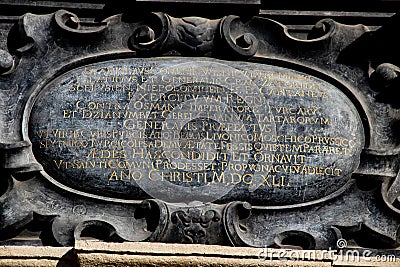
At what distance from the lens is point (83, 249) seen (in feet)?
22.5

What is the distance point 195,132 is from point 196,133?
0.03 ft

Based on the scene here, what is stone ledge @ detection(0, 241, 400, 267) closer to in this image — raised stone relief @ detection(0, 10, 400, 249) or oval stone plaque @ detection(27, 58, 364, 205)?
raised stone relief @ detection(0, 10, 400, 249)

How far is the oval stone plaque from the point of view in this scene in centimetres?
731

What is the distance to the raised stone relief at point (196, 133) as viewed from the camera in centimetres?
726

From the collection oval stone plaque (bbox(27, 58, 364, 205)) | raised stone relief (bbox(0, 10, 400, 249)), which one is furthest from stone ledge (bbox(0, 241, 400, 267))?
oval stone plaque (bbox(27, 58, 364, 205))

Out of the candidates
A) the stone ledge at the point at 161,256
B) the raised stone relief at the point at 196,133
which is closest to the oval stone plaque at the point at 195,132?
the raised stone relief at the point at 196,133

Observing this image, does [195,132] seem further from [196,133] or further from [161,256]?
[161,256]

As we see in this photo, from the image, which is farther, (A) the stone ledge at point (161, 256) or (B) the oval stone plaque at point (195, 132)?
(B) the oval stone plaque at point (195, 132)

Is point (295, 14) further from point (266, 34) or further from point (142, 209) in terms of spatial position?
point (142, 209)

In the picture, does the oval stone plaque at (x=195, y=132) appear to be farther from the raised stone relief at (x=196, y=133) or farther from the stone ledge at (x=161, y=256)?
the stone ledge at (x=161, y=256)

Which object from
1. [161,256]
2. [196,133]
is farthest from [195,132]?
[161,256]

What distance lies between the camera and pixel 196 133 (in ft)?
24.3

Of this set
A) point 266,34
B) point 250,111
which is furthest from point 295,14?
point 250,111

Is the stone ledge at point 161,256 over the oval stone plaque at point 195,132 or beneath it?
beneath
